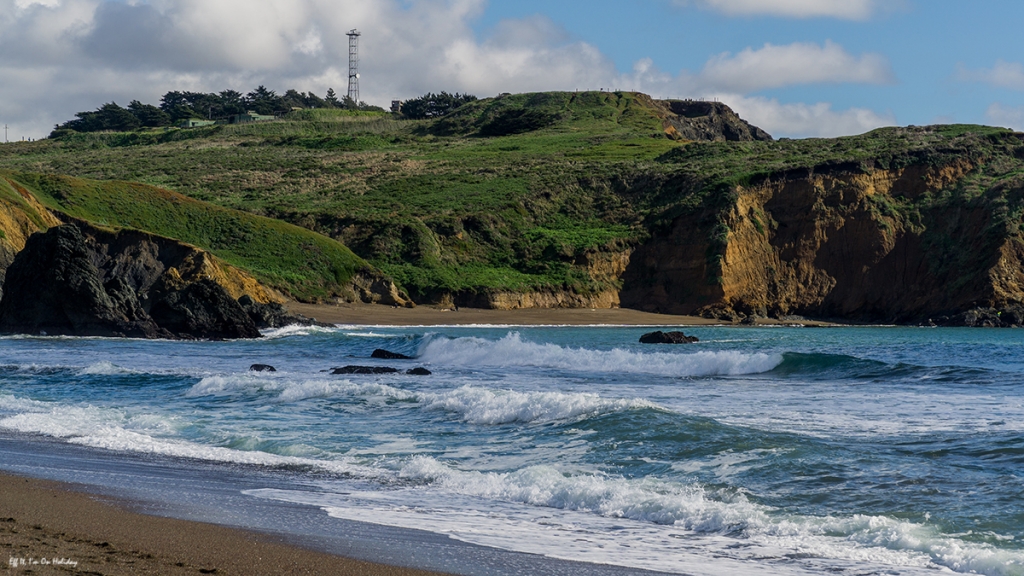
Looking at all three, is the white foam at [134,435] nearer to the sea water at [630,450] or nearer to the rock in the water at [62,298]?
the sea water at [630,450]

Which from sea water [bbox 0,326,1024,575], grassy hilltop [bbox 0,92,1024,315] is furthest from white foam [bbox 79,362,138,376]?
grassy hilltop [bbox 0,92,1024,315]

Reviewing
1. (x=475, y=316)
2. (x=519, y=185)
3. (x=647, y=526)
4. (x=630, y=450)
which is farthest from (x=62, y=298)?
(x=519, y=185)

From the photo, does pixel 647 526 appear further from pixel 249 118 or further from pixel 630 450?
pixel 249 118

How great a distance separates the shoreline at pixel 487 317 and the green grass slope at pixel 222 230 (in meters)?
2.32

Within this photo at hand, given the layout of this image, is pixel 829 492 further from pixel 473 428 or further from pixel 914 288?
pixel 914 288

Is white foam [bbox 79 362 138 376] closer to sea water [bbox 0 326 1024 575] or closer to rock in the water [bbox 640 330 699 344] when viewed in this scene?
sea water [bbox 0 326 1024 575]

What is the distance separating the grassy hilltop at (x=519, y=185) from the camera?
6550cm

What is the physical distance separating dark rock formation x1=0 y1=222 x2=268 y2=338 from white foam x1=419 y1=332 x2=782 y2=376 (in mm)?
10848

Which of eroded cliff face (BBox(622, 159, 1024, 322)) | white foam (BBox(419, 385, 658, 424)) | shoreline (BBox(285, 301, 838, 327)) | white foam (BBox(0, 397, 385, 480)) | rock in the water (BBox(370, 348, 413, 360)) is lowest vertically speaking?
white foam (BBox(0, 397, 385, 480))

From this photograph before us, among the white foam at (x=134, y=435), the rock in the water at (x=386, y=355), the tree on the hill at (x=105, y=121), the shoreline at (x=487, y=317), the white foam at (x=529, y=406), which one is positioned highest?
the tree on the hill at (x=105, y=121)

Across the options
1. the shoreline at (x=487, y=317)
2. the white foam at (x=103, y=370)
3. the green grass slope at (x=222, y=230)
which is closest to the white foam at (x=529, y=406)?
the white foam at (x=103, y=370)

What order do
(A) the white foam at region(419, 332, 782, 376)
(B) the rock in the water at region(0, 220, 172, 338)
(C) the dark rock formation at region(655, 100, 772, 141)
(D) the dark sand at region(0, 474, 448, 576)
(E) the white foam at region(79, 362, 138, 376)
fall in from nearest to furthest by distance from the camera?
(D) the dark sand at region(0, 474, 448, 576) < (E) the white foam at region(79, 362, 138, 376) < (A) the white foam at region(419, 332, 782, 376) < (B) the rock in the water at region(0, 220, 172, 338) < (C) the dark rock formation at region(655, 100, 772, 141)

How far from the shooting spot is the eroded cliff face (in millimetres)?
62812

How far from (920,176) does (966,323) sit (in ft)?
45.3
